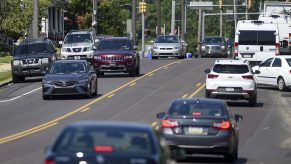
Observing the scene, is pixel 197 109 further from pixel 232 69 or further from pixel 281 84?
pixel 281 84

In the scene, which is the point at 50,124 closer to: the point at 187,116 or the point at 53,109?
the point at 53,109

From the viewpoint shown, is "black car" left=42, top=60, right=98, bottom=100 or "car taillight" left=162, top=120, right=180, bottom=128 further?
"black car" left=42, top=60, right=98, bottom=100

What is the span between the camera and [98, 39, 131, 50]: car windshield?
43.8 meters

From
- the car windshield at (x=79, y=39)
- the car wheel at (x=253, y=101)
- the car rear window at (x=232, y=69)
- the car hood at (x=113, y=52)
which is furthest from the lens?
the car windshield at (x=79, y=39)

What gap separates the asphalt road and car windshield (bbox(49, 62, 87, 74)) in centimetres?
107

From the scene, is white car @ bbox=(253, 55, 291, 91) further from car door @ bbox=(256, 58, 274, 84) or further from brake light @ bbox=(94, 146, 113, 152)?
brake light @ bbox=(94, 146, 113, 152)

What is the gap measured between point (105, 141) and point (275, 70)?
1196 inches

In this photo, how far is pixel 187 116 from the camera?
18.7 m

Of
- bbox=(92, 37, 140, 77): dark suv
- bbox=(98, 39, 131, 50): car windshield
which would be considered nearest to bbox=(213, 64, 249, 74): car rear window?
bbox=(92, 37, 140, 77): dark suv

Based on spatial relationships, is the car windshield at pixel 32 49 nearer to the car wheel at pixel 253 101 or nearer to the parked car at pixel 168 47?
the car wheel at pixel 253 101

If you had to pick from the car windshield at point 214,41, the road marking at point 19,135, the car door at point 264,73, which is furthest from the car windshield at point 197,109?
the car windshield at point 214,41

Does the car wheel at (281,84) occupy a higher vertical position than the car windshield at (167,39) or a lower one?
lower

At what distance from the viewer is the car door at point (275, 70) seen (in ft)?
132

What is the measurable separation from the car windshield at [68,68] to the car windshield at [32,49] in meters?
7.97
